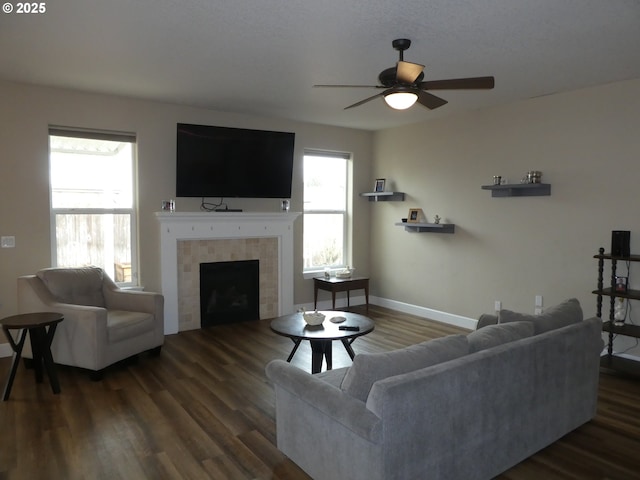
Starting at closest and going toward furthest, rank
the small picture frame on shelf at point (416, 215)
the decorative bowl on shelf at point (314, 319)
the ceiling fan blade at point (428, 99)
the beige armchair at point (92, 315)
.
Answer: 1. the ceiling fan blade at point (428, 99)
2. the decorative bowl on shelf at point (314, 319)
3. the beige armchair at point (92, 315)
4. the small picture frame on shelf at point (416, 215)

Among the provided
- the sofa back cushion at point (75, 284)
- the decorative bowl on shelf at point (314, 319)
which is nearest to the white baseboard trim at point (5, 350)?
the sofa back cushion at point (75, 284)

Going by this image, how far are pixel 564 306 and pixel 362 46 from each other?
7.70ft

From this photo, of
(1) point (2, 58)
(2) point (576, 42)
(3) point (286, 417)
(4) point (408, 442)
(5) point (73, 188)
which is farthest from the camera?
(5) point (73, 188)

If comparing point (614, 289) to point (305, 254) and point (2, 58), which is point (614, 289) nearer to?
point (305, 254)

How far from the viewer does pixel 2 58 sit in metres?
3.70

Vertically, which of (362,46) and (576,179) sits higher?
(362,46)

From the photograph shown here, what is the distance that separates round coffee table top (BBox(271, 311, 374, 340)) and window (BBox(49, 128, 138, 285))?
245 cm

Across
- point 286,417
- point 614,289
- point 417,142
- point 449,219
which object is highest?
point 417,142

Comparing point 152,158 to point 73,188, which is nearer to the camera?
point 73,188

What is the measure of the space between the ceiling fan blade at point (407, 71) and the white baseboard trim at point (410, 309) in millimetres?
3393

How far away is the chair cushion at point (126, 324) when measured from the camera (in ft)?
13.1

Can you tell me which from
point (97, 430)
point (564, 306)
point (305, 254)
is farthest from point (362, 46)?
point (305, 254)

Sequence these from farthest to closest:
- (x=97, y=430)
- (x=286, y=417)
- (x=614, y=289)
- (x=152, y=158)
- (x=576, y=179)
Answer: (x=152, y=158), (x=576, y=179), (x=614, y=289), (x=97, y=430), (x=286, y=417)

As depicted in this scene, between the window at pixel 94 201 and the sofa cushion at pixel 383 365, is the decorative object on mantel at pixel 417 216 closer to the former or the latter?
the window at pixel 94 201
